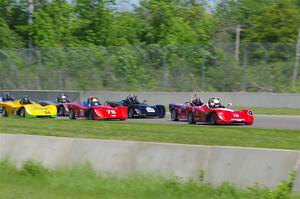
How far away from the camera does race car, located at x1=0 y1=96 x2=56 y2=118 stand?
25.2 metres

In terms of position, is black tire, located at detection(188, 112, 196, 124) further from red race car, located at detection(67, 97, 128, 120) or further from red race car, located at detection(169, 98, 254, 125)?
red race car, located at detection(67, 97, 128, 120)

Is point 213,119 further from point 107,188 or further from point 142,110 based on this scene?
point 107,188

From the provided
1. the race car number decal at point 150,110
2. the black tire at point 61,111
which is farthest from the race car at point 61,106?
the race car number decal at point 150,110

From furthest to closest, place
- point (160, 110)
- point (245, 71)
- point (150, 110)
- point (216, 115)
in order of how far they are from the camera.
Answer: point (245, 71) < point (160, 110) < point (150, 110) < point (216, 115)

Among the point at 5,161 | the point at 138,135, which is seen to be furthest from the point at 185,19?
the point at 5,161

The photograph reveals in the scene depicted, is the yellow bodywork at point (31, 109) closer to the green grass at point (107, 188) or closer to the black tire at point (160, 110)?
the black tire at point (160, 110)

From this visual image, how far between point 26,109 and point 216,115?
763 cm

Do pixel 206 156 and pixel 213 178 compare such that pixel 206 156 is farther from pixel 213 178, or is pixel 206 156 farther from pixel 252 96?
pixel 252 96

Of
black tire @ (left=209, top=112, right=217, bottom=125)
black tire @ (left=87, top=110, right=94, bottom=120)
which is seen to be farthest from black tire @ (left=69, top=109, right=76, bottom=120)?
black tire @ (left=209, top=112, right=217, bottom=125)

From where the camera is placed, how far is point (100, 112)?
24.1 metres

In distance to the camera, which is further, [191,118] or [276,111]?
[276,111]

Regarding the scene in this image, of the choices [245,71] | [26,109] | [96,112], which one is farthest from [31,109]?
[245,71]

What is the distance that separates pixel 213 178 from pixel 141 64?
25398mm

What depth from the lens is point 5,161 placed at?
12.3 meters
